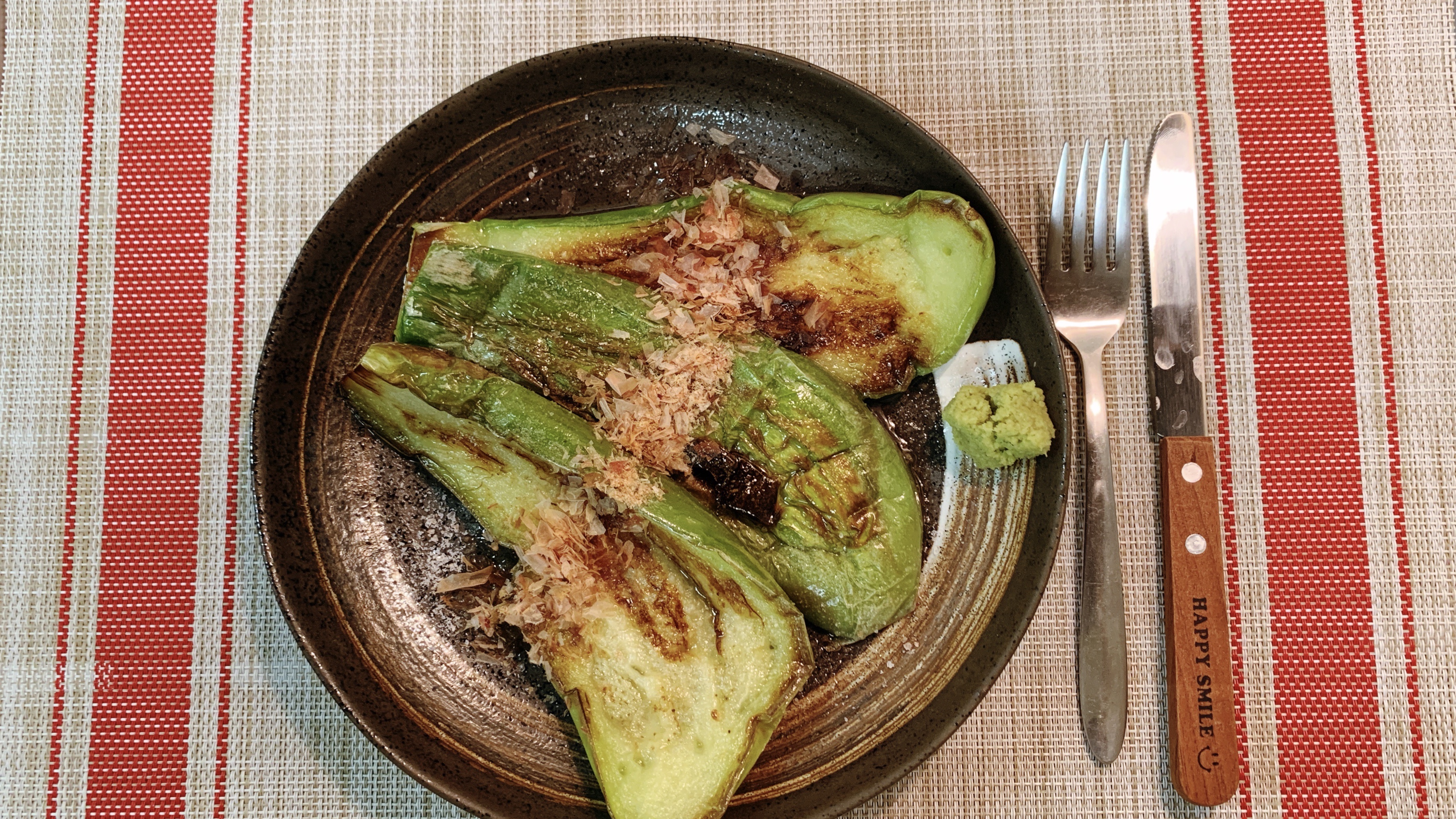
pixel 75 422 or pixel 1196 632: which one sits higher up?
pixel 75 422

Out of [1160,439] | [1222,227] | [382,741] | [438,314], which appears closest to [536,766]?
[382,741]

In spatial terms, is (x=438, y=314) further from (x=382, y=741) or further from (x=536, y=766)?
(x=536, y=766)

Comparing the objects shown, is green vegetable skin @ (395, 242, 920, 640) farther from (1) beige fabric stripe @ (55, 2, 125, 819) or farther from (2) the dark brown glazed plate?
(1) beige fabric stripe @ (55, 2, 125, 819)

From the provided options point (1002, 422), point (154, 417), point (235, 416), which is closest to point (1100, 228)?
point (1002, 422)

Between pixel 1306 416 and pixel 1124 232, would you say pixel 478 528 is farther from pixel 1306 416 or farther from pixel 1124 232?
pixel 1306 416

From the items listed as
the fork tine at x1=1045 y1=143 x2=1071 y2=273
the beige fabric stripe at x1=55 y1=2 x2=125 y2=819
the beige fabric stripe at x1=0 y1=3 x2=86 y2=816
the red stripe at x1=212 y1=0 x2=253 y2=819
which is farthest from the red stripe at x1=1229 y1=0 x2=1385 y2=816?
the beige fabric stripe at x1=0 y1=3 x2=86 y2=816

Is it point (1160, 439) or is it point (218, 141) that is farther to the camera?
point (218, 141)
